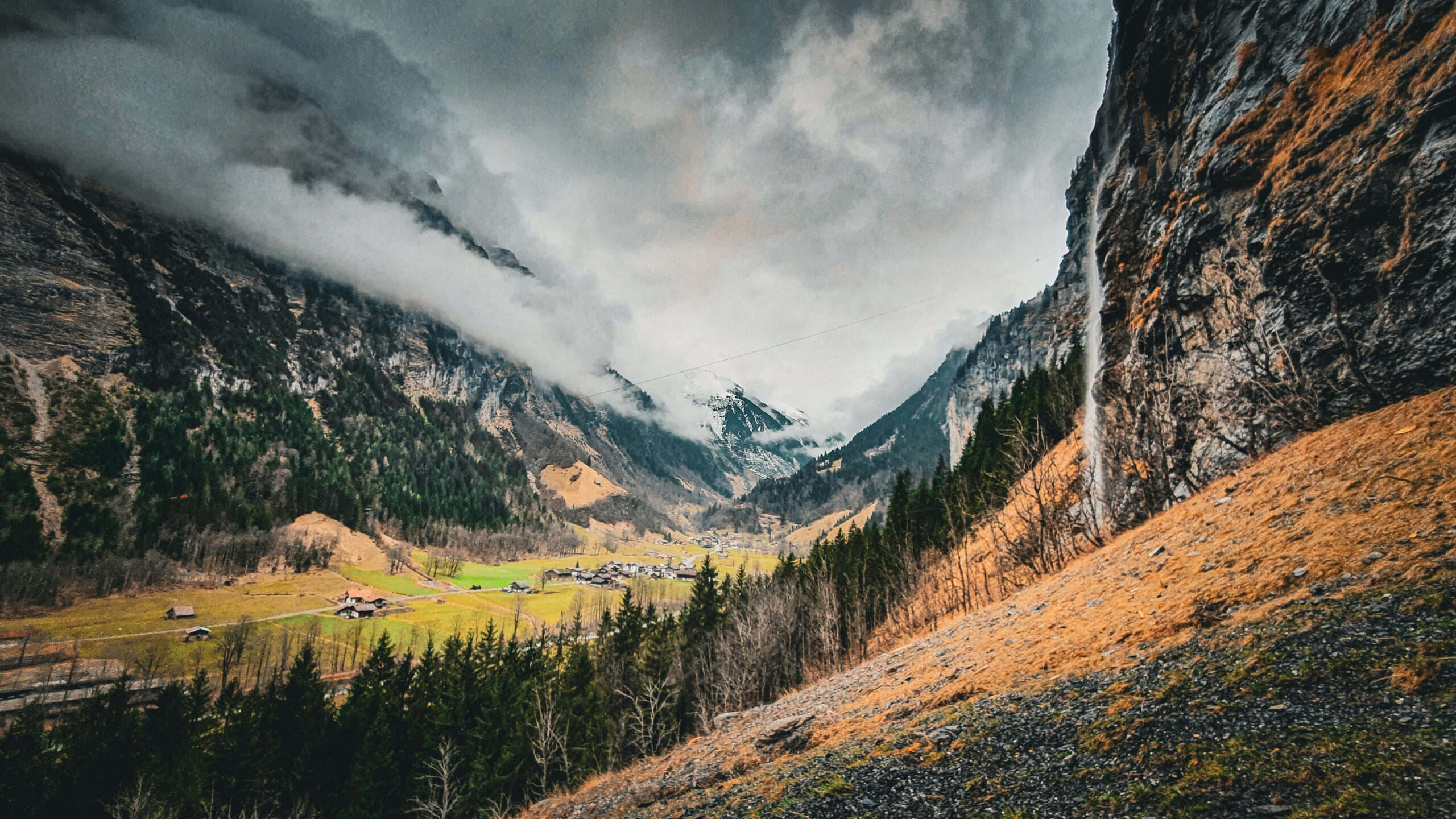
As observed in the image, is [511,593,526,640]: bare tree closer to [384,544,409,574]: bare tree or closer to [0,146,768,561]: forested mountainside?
[384,544,409,574]: bare tree

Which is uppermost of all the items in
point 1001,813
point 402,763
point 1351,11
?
point 1351,11

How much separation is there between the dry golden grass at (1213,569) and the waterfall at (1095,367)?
8029 mm

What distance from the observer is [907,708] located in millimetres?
10656

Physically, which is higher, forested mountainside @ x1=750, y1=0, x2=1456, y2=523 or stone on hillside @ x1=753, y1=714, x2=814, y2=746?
forested mountainside @ x1=750, y1=0, x2=1456, y2=523

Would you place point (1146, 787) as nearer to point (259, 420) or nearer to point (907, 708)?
point (907, 708)

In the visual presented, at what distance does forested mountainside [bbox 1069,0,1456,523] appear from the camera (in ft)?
36.8

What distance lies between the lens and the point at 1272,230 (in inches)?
581

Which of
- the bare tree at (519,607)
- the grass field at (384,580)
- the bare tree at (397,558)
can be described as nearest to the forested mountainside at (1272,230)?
the bare tree at (519,607)

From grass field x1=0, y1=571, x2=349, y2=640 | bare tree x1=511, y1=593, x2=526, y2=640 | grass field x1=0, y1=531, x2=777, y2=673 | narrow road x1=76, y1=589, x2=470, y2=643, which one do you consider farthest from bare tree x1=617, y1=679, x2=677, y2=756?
grass field x1=0, y1=571, x2=349, y2=640

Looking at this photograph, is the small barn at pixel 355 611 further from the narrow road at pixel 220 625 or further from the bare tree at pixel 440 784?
the bare tree at pixel 440 784

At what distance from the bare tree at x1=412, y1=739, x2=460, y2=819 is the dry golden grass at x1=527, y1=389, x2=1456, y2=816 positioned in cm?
1824

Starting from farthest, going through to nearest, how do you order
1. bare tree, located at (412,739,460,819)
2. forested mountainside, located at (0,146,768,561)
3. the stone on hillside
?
forested mountainside, located at (0,146,768,561) < bare tree, located at (412,739,460,819) < the stone on hillside

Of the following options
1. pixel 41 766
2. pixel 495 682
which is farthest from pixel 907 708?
pixel 41 766

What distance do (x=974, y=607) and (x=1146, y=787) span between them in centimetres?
2234
